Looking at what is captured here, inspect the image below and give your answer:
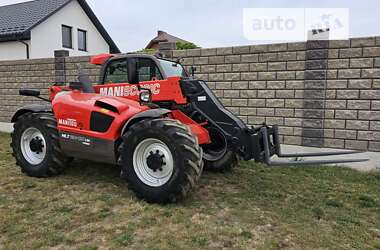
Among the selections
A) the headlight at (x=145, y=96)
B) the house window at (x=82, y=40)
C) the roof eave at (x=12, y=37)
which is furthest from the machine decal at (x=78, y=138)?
the house window at (x=82, y=40)

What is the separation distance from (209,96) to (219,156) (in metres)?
1.02

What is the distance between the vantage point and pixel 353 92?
226 inches

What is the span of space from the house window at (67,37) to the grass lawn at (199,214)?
16.4m

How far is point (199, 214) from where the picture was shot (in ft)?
11.8

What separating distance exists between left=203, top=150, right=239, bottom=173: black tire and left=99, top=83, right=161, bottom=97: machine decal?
4.63 feet

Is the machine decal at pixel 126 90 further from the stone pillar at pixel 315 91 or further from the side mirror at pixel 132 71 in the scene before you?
the stone pillar at pixel 315 91

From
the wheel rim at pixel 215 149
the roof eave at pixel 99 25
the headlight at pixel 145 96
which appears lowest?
the wheel rim at pixel 215 149

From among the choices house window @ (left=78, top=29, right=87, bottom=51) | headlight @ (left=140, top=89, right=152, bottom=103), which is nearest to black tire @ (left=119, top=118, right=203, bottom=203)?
headlight @ (left=140, top=89, right=152, bottom=103)

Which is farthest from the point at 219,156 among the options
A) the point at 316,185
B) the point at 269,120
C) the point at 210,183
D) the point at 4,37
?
the point at 4,37

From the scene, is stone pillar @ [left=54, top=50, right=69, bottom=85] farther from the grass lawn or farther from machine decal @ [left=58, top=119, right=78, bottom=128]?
machine decal @ [left=58, top=119, right=78, bottom=128]

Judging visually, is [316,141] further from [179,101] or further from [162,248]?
[162,248]

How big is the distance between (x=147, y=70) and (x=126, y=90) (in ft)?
1.37

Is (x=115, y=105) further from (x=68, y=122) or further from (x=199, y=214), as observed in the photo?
(x=199, y=214)

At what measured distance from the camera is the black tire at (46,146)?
4.64 meters
